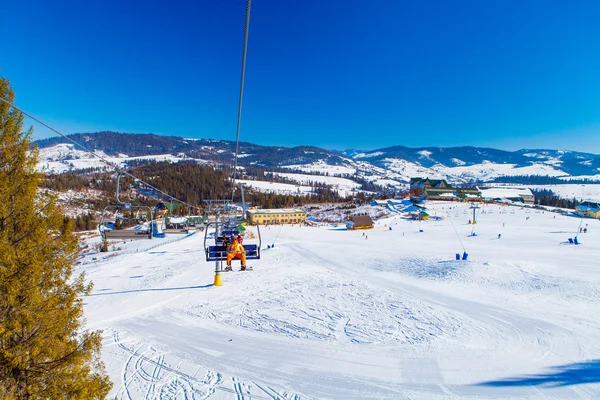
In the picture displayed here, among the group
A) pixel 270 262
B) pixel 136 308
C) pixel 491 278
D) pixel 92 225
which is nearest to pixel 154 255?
pixel 270 262

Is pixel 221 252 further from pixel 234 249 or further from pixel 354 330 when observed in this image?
pixel 354 330

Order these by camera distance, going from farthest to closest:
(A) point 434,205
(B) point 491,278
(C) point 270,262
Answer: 1. (A) point 434,205
2. (C) point 270,262
3. (B) point 491,278

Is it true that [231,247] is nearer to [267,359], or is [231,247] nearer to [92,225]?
[267,359]

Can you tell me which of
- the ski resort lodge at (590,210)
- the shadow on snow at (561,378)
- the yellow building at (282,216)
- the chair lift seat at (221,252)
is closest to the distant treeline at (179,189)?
the yellow building at (282,216)

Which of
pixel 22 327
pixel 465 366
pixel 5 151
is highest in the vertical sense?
pixel 5 151

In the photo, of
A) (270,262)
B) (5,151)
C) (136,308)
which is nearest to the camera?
(5,151)

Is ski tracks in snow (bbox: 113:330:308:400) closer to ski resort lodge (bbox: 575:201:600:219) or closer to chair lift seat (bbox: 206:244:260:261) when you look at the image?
chair lift seat (bbox: 206:244:260:261)

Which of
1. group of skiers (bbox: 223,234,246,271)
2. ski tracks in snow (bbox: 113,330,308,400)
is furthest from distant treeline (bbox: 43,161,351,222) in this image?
ski tracks in snow (bbox: 113,330,308,400)

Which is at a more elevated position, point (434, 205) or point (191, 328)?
point (434, 205)
